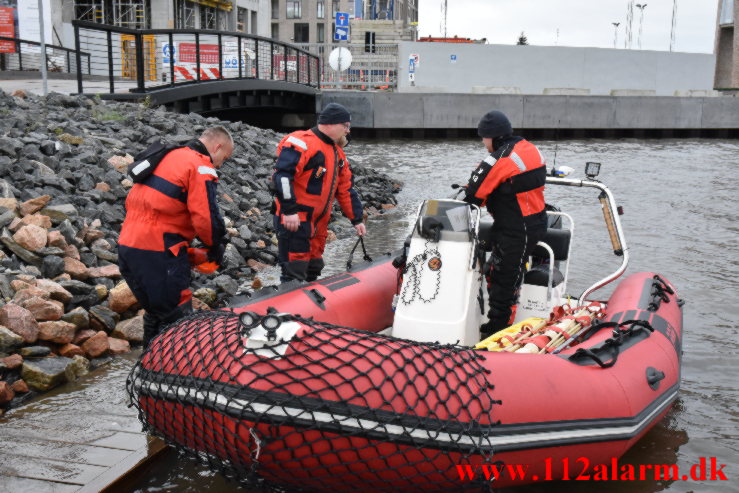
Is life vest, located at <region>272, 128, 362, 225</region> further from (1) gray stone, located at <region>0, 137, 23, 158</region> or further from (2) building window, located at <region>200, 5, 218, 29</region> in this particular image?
(2) building window, located at <region>200, 5, 218, 29</region>

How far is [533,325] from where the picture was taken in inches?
170

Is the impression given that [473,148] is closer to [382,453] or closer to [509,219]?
[509,219]

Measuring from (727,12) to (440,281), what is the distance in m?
49.4

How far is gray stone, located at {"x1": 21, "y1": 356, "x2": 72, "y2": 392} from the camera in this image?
4.05 meters

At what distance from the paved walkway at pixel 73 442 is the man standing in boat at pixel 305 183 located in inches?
52.8

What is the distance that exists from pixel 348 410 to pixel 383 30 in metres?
36.4

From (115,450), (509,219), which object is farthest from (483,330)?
(115,450)

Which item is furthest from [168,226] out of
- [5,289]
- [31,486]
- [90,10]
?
[90,10]

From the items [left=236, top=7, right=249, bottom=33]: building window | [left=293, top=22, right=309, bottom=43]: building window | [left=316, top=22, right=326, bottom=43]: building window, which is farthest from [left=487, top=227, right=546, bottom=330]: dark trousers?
[left=293, top=22, right=309, bottom=43]: building window

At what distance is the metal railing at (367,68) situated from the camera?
25.3 metres

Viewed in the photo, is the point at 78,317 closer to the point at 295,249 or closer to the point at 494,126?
the point at 295,249

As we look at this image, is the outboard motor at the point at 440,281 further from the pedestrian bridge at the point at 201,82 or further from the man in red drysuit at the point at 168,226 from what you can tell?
the pedestrian bridge at the point at 201,82

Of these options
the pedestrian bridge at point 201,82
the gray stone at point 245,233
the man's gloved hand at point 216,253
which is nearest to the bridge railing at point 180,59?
the pedestrian bridge at point 201,82

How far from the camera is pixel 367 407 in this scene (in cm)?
268
